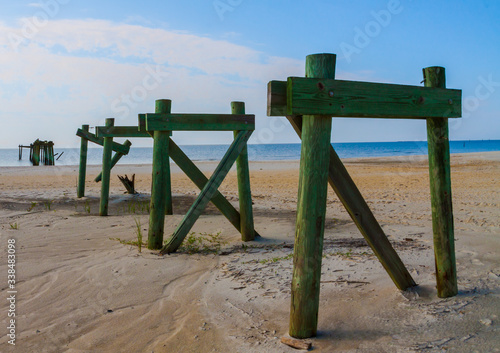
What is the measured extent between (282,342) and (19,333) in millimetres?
2128

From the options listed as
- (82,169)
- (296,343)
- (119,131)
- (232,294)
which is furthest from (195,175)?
(82,169)

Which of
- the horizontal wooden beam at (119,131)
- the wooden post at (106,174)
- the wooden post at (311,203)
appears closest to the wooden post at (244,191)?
the horizontal wooden beam at (119,131)

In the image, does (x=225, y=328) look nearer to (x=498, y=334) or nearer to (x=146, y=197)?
(x=498, y=334)

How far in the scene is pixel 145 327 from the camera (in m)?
3.62

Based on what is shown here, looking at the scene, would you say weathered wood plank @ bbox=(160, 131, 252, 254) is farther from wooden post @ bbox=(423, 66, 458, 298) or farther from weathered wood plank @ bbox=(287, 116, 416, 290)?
wooden post @ bbox=(423, 66, 458, 298)

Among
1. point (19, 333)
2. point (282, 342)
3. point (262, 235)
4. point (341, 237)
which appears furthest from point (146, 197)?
point (282, 342)

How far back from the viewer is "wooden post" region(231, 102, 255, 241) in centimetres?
639

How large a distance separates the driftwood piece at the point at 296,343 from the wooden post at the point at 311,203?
0.31ft

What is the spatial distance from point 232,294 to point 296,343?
4.16 ft

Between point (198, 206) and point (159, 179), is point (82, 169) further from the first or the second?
point (198, 206)

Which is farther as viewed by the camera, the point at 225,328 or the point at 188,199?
the point at 188,199

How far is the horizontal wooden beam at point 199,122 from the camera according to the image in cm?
586

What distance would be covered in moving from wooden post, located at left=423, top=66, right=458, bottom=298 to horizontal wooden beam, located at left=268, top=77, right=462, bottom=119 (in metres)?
0.14

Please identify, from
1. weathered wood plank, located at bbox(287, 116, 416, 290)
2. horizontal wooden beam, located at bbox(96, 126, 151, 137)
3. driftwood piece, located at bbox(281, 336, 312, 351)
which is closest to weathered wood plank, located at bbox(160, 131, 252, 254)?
weathered wood plank, located at bbox(287, 116, 416, 290)
